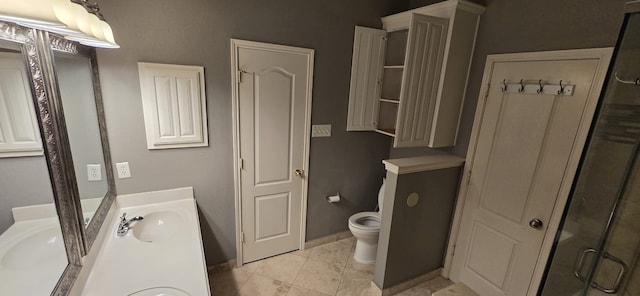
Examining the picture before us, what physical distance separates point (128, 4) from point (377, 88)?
1986 mm

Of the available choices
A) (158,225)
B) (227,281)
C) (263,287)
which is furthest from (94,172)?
(263,287)

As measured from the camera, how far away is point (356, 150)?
8.96ft

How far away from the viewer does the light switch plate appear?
8.03ft

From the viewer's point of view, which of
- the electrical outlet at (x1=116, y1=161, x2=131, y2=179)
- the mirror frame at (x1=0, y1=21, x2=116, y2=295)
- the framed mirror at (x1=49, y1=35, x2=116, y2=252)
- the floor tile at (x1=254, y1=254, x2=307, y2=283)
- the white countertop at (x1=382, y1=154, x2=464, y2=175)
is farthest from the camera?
the floor tile at (x1=254, y1=254, x2=307, y2=283)

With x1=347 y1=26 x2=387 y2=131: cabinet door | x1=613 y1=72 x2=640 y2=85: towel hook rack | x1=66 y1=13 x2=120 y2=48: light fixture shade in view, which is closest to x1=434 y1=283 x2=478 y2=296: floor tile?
x1=347 y1=26 x2=387 y2=131: cabinet door

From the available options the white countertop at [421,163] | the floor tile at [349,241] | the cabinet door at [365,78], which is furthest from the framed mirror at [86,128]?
the floor tile at [349,241]

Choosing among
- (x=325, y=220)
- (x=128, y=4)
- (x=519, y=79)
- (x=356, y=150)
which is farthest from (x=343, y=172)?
(x=128, y=4)

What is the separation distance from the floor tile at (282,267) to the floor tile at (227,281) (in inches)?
5.5

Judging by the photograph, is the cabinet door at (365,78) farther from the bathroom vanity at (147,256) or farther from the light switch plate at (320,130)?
the bathroom vanity at (147,256)

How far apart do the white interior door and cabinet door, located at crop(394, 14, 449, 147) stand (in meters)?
0.37

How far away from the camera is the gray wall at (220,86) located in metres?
1.70

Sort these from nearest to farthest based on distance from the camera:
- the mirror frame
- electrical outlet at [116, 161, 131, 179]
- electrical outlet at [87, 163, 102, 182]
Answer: the mirror frame < electrical outlet at [87, 163, 102, 182] < electrical outlet at [116, 161, 131, 179]

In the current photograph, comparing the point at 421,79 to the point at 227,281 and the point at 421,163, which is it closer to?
the point at 421,163

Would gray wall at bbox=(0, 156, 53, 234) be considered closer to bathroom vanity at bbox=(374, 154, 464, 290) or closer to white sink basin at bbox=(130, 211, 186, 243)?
white sink basin at bbox=(130, 211, 186, 243)
